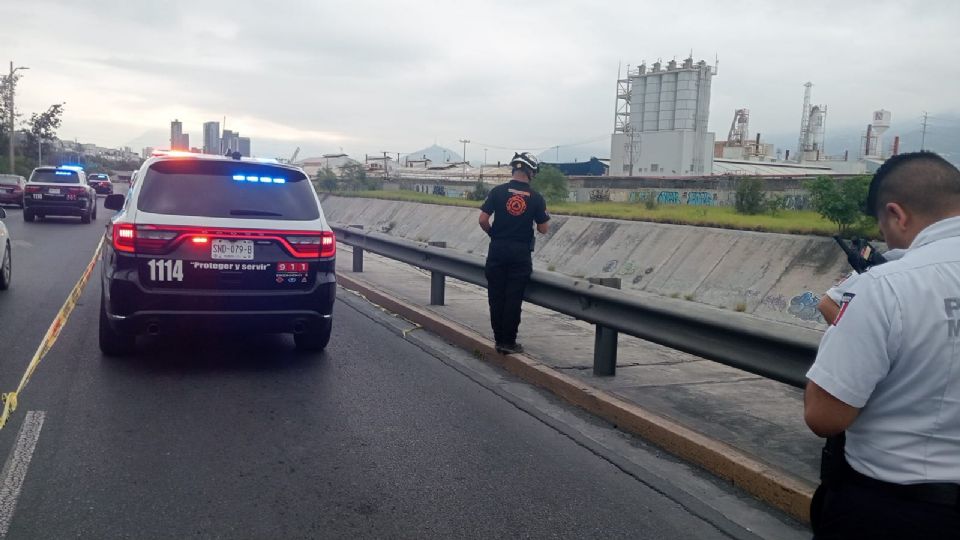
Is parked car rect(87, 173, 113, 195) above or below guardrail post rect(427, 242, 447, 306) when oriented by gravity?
above

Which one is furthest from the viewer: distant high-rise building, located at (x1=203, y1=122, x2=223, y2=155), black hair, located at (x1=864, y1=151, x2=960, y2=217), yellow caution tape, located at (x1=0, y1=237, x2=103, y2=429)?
distant high-rise building, located at (x1=203, y1=122, x2=223, y2=155)

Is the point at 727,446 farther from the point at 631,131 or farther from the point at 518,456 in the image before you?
the point at 631,131

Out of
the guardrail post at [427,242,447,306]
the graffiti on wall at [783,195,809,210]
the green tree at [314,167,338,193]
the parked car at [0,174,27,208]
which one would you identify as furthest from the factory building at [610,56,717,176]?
the guardrail post at [427,242,447,306]

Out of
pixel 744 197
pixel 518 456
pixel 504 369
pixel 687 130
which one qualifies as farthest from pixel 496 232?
pixel 687 130

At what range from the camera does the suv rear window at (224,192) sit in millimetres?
6840

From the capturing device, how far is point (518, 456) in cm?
527

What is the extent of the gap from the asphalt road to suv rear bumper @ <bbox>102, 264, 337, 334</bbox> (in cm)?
46

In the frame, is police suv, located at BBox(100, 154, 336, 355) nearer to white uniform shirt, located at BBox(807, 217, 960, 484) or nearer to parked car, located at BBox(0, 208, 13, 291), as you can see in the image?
Result: parked car, located at BBox(0, 208, 13, 291)

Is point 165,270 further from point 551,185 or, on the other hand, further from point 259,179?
point 551,185

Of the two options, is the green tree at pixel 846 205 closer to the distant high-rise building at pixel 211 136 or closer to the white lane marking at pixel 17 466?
the distant high-rise building at pixel 211 136

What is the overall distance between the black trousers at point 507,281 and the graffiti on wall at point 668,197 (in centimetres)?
2518

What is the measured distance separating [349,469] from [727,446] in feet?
7.82

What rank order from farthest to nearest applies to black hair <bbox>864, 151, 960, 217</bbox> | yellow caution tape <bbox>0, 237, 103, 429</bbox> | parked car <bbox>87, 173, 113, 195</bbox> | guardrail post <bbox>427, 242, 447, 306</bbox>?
parked car <bbox>87, 173, 113, 195</bbox>, guardrail post <bbox>427, 242, 447, 306</bbox>, yellow caution tape <bbox>0, 237, 103, 429</bbox>, black hair <bbox>864, 151, 960, 217</bbox>

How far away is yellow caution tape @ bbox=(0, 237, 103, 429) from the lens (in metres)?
5.73
